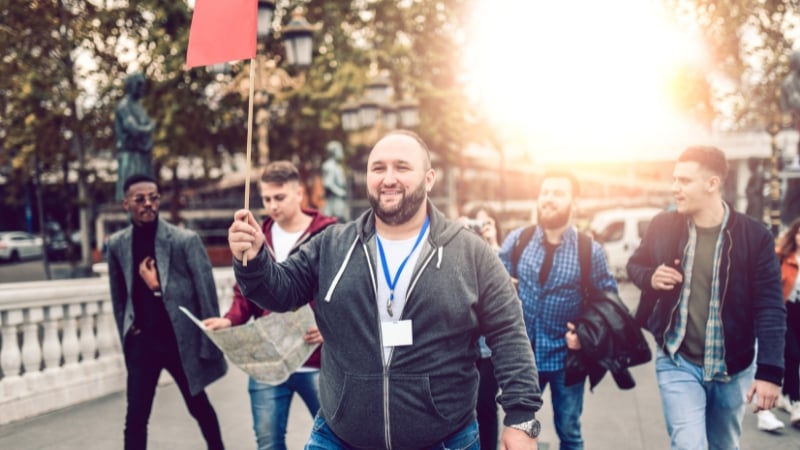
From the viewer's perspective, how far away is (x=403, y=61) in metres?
20.4

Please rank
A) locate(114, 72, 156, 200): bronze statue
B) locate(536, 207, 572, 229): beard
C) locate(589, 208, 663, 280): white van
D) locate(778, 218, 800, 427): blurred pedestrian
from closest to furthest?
locate(536, 207, 572, 229): beard < locate(778, 218, 800, 427): blurred pedestrian < locate(114, 72, 156, 200): bronze statue < locate(589, 208, 663, 280): white van

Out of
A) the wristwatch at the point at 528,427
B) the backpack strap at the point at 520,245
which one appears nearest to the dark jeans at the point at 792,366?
the backpack strap at the point at 520,245

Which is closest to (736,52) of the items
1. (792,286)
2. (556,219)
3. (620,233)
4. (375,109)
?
(620,233)

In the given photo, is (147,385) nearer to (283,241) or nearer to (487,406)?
(283,241)

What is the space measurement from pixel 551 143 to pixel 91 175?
32.1m

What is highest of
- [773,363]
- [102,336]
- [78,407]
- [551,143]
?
[551,143]

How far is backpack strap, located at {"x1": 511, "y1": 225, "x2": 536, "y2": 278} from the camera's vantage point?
4016 mm

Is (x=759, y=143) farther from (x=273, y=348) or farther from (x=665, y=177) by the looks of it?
(x=273, y=348)

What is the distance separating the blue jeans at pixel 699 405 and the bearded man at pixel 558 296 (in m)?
0.60

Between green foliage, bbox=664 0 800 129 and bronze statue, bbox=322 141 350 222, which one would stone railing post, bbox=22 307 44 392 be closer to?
bronze statue, bbox=322 141 350 222

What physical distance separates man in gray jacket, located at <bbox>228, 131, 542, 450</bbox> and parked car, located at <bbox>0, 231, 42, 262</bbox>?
34.5 m

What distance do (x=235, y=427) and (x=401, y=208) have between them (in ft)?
12.4

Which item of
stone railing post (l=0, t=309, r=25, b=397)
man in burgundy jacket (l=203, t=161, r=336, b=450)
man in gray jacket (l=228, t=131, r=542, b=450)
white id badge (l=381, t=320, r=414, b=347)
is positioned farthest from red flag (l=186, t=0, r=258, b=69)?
stone railing post (l=0, t=309, r=25, b=397)

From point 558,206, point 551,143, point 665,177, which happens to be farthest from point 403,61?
point 665,177
